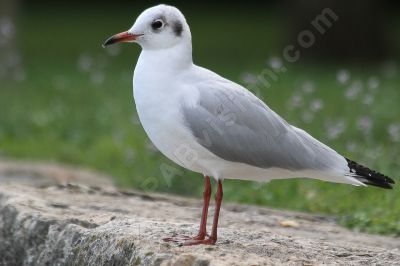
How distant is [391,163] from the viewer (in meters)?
6.78

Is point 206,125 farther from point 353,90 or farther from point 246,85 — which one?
point 246,85

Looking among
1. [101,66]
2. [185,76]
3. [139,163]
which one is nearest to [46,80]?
[101,66]

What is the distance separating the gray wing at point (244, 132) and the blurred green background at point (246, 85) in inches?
56.1

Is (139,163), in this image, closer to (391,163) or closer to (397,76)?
(391,163)

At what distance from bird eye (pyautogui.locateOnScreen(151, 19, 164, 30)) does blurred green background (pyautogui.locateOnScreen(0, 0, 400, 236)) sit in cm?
206

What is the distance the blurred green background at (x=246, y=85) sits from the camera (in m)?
6.67

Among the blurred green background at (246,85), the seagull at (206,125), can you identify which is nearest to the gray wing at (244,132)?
the seagull at (206,125)

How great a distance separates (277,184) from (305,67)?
7.02 metres

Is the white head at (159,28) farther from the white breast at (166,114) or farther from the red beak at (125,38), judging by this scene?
the white breast at (166,114)

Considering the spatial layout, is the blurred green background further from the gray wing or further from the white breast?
the white breast

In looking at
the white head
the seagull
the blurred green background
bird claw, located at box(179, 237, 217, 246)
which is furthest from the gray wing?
the blurred green background

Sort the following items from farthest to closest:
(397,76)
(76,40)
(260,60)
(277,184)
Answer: (76,40), (260,60), (397,76), (277,184)

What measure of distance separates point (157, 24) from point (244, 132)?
66 cm

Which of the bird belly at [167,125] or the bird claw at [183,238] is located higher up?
the bird belly at [167,125]
